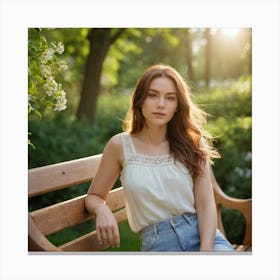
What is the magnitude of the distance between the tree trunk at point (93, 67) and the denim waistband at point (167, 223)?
4.61 m

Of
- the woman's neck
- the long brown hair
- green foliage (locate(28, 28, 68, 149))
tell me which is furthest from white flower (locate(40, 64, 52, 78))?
the woman's neck

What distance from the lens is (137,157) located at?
2682 millimetres

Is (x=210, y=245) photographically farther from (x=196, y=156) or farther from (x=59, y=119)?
(x=59, y=119)

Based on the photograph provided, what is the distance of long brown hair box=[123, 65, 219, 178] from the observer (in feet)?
8.81

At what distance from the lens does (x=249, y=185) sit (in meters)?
4.98

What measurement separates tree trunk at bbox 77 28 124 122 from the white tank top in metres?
4.55

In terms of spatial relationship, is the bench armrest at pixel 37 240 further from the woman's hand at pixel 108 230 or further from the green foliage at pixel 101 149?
the green foliage at pixel 101 149

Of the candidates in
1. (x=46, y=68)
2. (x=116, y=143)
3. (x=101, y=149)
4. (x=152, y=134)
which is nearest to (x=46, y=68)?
(x=46, y=68)

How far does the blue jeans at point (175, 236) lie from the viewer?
2645mm

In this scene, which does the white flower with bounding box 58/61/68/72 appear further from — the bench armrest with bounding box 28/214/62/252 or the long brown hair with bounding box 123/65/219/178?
the bench armrest with bounding box 28/214/62/252
